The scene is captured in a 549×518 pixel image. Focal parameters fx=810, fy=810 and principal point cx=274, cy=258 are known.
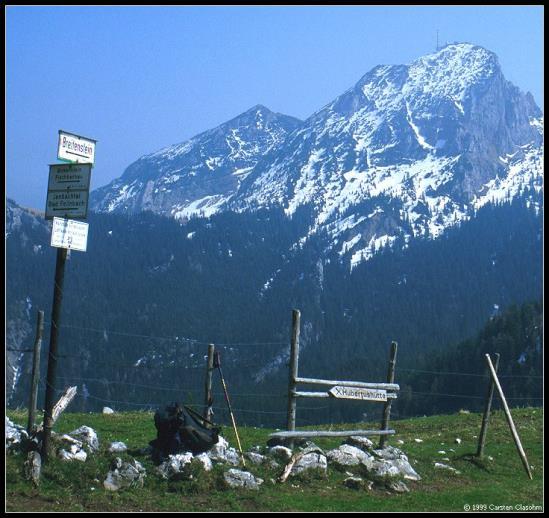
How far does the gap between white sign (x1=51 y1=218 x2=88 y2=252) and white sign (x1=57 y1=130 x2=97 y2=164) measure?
55.4 inches

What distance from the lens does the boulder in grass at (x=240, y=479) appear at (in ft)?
58.1

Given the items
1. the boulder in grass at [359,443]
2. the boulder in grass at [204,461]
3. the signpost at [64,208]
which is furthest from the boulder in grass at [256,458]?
the signpost at [64,208]

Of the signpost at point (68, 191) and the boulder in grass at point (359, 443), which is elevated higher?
the signpost at point (68, 191)

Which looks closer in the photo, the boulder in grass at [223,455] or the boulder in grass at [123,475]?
the boulder in grass at [123,475]

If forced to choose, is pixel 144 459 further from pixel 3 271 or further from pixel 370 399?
pixel 370 399

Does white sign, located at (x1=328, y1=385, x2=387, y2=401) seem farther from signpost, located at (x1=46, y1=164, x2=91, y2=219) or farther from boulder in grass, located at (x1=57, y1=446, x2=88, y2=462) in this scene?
signpost, located at (x1=46, y1=164, x2=91, y2=219)

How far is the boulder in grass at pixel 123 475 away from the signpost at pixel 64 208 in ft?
5.30

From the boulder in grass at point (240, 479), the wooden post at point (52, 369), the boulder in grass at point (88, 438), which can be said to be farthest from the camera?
the boulder in grass at point (88, 438)

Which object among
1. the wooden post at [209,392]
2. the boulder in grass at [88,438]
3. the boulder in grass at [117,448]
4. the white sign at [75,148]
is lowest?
the boulder in grass at [117,448]

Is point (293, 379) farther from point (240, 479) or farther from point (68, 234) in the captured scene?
point (68, 234)

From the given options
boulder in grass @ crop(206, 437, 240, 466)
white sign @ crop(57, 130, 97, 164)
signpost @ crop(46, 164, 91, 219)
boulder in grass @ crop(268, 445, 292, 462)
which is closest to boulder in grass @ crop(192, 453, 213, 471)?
boulder in grass @ crop(206, 437, 240, 466)

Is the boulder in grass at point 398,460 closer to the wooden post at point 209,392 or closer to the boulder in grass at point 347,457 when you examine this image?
the boulder in grass at point 347,457

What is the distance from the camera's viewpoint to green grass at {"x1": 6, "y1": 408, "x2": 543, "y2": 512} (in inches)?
643

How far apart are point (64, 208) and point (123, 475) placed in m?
5.97
